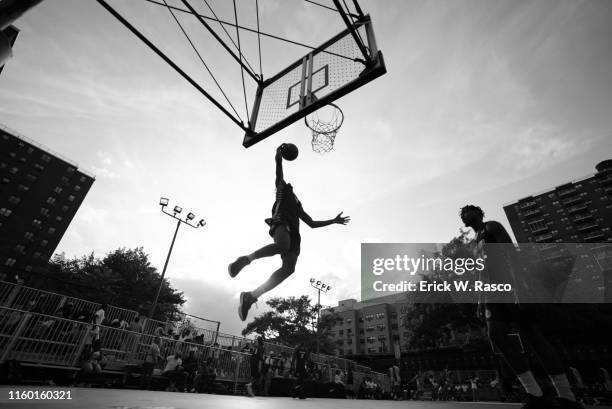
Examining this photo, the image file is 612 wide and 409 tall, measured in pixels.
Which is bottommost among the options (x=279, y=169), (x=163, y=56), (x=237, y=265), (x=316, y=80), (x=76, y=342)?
(x=76, y=342)

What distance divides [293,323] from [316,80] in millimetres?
55471

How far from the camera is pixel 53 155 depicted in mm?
60406

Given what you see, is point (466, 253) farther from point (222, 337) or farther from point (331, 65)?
point (331, 65)

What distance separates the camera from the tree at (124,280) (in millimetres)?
31359

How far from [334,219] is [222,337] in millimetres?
9586

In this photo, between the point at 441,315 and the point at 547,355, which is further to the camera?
the point at 441,315

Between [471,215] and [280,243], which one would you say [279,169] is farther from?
[471,215]

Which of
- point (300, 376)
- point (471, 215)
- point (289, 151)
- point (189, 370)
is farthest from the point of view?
point (300, 376)

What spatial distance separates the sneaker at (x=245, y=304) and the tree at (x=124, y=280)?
30.6m

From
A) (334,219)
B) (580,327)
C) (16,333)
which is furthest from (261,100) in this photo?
(580,327)

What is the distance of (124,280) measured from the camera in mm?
34281

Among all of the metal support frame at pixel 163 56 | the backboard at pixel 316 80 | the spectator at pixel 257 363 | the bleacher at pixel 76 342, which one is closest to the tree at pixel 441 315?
the bleacher at pixel 76 342

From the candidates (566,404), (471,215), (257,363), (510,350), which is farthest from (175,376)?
(566,404)

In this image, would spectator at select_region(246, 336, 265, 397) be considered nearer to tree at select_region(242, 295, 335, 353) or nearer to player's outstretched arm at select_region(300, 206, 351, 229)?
player's outstretched arm at select_region(300, 206, 351, 229)
